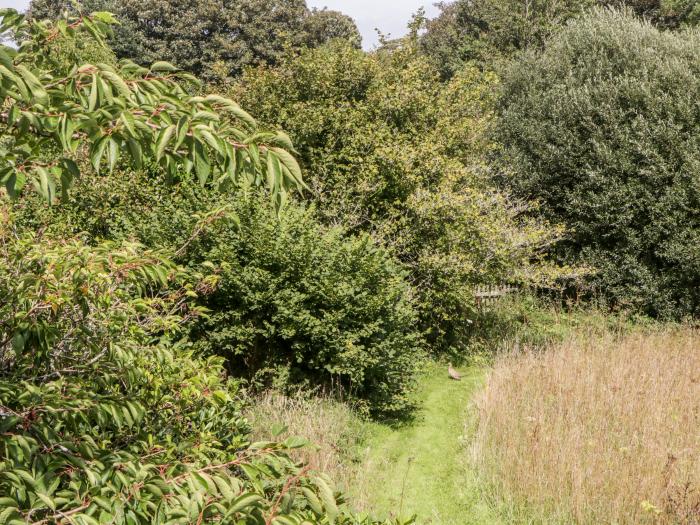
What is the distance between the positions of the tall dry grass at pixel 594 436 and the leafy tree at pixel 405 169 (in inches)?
72.9

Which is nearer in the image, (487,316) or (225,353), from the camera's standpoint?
(225,353)

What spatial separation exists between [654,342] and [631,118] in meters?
5.08

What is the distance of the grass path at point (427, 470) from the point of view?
546cm

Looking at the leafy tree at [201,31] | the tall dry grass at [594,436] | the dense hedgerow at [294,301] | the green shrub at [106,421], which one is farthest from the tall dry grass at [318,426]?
the leafy tree at [201,31]

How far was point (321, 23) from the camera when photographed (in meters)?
33.5

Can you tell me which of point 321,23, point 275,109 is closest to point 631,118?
point 275,109

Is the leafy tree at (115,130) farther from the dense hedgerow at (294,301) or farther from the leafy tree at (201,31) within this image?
the leafy tree at (201,31)

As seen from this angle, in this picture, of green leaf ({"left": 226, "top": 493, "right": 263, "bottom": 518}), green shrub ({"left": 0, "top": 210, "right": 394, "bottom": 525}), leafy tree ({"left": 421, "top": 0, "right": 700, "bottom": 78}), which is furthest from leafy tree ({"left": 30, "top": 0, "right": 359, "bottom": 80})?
green leaf ({"left": 226, "top": 493, "right": 263, "bottom": 518})

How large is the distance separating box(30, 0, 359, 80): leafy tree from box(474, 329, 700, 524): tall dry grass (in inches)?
975

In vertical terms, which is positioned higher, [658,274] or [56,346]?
[658,274]

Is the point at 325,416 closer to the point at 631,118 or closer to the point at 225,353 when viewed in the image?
the point at 225,353

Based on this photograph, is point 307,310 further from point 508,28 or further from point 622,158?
point 508,28

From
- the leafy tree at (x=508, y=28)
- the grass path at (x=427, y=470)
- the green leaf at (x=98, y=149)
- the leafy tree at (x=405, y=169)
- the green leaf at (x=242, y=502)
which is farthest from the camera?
the leafy tree at (x=508, y=28)

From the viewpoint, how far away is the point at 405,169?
10055mm
